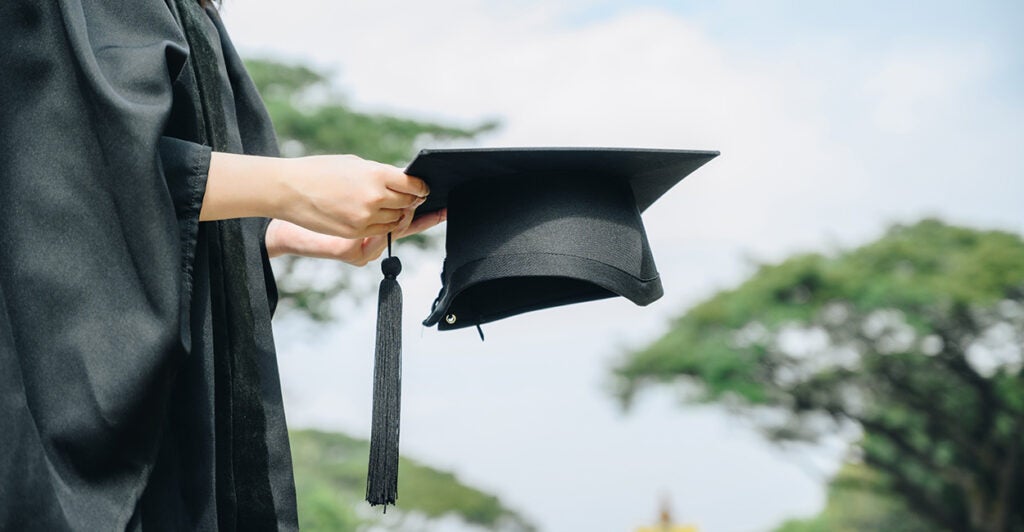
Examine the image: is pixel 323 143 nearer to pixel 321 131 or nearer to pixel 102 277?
pixel 321 131

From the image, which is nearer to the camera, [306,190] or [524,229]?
[306,190]

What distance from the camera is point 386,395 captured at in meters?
1.18

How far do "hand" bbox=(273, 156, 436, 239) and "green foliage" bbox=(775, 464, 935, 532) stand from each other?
12.7m

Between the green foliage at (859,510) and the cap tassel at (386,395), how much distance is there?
1252 cm

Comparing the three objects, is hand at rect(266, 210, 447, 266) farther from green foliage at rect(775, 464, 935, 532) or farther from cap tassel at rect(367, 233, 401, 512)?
green foliage at rect(775, 464, 935, 532)

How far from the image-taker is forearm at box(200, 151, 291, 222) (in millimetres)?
1023

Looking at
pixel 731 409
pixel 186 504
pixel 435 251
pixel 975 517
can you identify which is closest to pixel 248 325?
pixel 186 504

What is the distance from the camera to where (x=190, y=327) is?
1063 millimetres

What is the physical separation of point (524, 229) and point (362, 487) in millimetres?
9712

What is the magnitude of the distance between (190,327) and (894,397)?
1200cm

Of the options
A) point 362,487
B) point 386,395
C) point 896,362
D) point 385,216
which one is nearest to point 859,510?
point 896,362

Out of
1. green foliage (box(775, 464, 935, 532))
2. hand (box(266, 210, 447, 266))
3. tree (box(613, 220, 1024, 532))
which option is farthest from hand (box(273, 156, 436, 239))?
green foliage (box(775, 464, 935, 532))

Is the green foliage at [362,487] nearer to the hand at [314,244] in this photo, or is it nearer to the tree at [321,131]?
the tree at [321,131]

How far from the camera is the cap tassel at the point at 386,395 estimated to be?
3.78 feet
